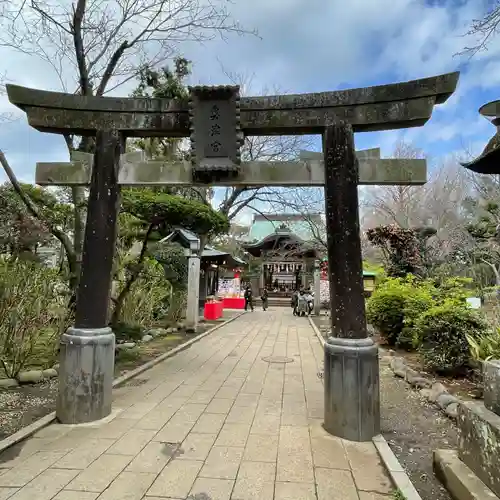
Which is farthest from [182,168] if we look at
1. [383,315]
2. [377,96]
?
[383,315]

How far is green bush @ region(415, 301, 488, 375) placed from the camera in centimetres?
658

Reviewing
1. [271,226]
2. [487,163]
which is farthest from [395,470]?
[271,226]

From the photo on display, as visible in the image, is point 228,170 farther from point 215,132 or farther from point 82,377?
point 82,377

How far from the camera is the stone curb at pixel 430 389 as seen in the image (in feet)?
16.6

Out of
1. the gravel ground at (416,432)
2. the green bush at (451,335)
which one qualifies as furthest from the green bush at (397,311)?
the gravel ground at (416,432)

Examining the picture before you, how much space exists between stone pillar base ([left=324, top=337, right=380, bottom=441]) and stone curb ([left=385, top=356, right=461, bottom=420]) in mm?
1464

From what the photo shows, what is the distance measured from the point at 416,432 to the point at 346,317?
5.47ft

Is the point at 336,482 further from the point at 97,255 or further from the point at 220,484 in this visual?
the point at 97,255

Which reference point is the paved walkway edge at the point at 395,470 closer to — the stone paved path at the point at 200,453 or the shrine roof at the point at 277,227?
the stone paved path at the point at 200,453

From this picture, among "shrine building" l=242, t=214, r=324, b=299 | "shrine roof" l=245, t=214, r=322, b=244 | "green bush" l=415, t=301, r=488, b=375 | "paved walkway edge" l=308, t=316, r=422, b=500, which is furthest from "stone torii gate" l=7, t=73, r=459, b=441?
"shrine roof" l=245, t=214, r=322, b=244

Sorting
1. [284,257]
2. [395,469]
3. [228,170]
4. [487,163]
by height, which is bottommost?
[395,469]

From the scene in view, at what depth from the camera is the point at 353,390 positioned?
13.5 feet

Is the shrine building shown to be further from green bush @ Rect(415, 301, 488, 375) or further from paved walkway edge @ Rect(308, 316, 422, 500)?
paved walkway edge @ Rect(308, 316, 422, 500)

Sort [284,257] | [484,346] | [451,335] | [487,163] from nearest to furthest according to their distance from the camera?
[487,163], [484,346], [451,335], [284,257]
